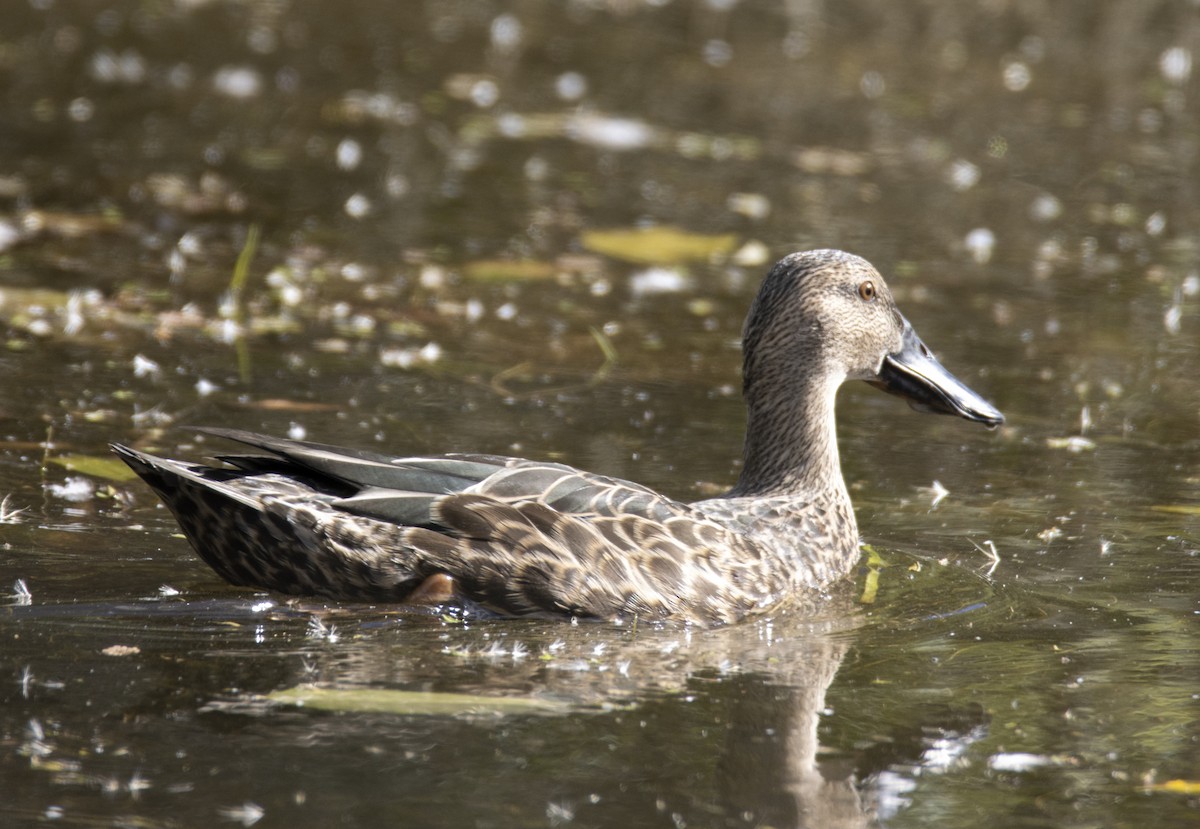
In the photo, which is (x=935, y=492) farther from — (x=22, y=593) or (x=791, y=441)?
(x=22, y=593)

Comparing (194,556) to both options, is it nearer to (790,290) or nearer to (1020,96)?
(790,290)

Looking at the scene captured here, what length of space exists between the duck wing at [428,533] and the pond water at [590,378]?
0.42ft

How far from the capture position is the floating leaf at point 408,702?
474 centimetres

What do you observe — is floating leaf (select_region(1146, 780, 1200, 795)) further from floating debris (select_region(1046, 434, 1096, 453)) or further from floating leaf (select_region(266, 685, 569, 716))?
floating debris (select_region(1046, 434, 1096, 453))

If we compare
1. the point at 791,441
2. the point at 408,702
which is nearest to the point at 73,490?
the point at 408,702

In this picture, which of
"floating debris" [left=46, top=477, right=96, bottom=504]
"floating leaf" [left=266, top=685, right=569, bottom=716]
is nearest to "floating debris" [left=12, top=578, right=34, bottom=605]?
"floating debris" [left=46, top=477, right=96, bottom=504]

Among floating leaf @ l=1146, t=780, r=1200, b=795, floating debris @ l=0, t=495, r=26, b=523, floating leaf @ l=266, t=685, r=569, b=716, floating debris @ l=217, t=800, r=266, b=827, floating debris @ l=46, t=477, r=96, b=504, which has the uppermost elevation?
floating debris @ l=46, t=477, r=96, b=504

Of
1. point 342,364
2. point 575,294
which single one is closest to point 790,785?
point 342,364

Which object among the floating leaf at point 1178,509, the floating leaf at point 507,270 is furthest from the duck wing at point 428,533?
the floating leaf at point 507,270

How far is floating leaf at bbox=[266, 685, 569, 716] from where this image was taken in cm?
474

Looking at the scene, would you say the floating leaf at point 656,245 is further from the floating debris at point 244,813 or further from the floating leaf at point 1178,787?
the floating debris at point 244,813

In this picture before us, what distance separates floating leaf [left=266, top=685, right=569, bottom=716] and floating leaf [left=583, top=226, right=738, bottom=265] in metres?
6.09

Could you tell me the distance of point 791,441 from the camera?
6.66 metres

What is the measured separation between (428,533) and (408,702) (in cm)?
94
